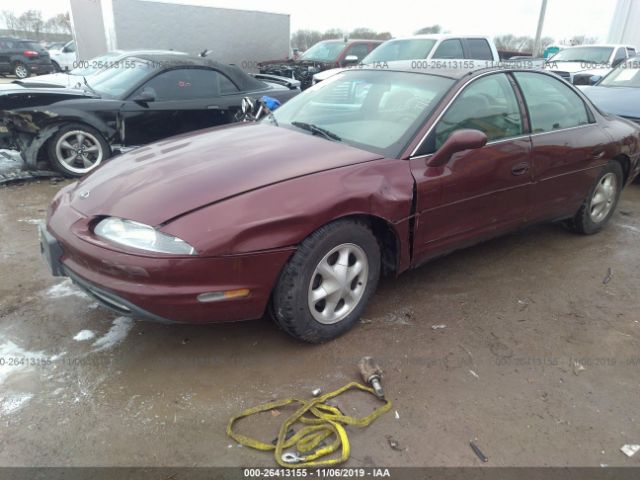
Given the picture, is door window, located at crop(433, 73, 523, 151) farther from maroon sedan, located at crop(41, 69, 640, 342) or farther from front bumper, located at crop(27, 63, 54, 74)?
front bumper, located at crop(27, 63, 54, 74)

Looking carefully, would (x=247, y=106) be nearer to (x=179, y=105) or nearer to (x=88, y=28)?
(x=179, y=105)

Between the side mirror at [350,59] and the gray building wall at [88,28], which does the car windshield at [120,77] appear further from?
the gray building wall at [88,28]

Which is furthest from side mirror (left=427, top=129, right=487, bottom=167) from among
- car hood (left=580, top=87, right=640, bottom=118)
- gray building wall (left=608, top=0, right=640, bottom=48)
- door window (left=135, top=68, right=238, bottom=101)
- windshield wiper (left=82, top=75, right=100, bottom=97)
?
gray building wall (left=608, top=0, right=640, bottom=48)

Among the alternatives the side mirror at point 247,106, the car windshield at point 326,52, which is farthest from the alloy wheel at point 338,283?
the car windshield at point 326,52

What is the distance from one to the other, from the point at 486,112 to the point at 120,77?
4.79 meters

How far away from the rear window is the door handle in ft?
21.8

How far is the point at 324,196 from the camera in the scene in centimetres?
247

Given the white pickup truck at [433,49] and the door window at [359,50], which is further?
the door window at [359,50]

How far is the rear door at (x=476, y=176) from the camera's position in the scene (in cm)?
291

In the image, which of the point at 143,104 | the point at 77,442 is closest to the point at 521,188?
the point at 77,442

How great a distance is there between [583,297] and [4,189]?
5.79 meters

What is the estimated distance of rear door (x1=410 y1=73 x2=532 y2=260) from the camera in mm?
2910

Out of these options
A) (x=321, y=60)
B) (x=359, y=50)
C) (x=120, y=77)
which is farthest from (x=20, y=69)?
(x=120, y=77)

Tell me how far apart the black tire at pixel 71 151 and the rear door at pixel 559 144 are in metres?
4.35
